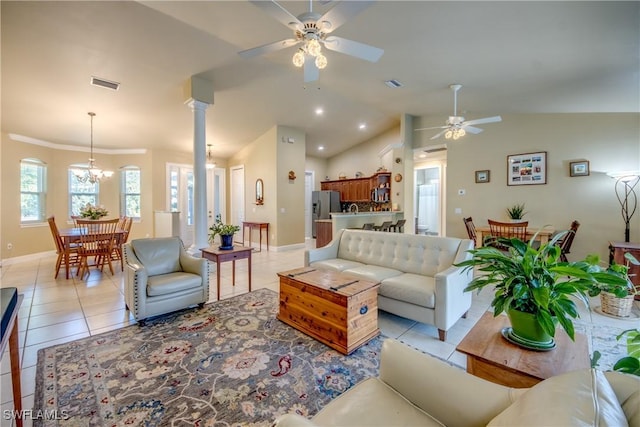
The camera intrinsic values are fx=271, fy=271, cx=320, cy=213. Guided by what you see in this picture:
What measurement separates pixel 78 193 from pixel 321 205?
22.0ft

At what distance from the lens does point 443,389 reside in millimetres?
1061

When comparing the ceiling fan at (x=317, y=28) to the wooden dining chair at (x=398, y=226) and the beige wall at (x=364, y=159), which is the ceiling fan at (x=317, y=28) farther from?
the beige wall at (x=364, y=159)

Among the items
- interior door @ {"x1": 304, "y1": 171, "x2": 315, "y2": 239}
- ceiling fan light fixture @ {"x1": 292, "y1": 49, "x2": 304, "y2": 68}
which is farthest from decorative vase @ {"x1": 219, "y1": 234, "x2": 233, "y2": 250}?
interior door @ {"x1": 304, "y1": 171, "x2": 315, "y2": 239}

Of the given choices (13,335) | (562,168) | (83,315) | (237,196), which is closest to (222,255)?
(83,315)

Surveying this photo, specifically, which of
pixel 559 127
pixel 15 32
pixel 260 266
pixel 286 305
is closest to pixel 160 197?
pixel 260 266

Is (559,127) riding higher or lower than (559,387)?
higher

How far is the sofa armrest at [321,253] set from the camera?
370 centimetres

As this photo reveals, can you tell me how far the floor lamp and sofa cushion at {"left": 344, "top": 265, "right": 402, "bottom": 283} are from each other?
412 cm

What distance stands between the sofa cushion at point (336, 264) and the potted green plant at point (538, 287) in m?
2.07

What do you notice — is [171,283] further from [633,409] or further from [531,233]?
[531,233]

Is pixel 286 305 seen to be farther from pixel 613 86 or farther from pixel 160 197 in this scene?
pixel 160 197

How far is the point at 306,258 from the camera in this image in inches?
146

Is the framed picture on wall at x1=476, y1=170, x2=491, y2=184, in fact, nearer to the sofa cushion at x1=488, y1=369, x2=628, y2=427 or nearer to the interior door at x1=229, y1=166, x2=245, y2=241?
the sofa cushion at x1=488, y1=369, x2=628, y2=427

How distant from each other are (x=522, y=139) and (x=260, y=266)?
5.70m
